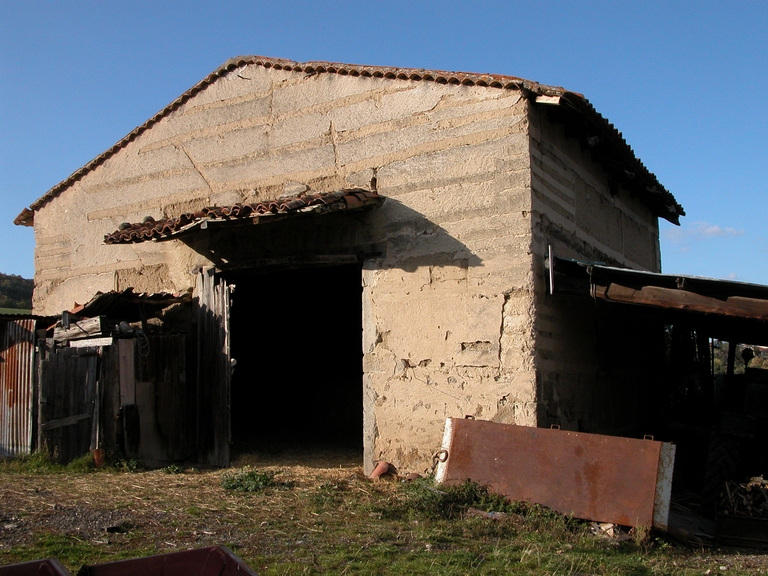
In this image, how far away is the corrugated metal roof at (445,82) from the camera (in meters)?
8.38

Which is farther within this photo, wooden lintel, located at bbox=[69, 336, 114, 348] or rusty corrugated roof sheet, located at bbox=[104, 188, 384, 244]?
wooden lintel, located at bbox=[69, 336, 114, 348]

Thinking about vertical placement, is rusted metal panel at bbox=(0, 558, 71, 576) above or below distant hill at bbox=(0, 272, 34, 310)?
below

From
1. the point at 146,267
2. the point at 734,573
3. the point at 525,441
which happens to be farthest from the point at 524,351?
the point at 146,267

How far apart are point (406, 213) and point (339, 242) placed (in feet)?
3.28

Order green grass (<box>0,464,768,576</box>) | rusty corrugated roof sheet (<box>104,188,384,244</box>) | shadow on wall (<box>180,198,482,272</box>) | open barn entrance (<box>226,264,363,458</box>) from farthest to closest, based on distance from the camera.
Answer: open barn entrance (<box>226,264,363,458</box>) < shadow on wall (<box>180,198,482,272</box>) < rusty corrugated roof sheet (<box>104,188,384,244</box>) < green grass (<box>0,464,768,576</box>)

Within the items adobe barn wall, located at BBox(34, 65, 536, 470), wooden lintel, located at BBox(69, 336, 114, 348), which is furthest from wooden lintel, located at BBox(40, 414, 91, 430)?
adobe barn wall, located at BBox(34, 65, 536, 470)

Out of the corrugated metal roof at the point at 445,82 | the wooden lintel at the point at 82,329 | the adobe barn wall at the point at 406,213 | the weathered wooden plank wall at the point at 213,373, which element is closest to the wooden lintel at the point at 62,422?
the wooden lintel at the point at 82,329

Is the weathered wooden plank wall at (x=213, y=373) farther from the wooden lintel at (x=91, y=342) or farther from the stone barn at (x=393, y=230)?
the wooden lintel at (x=91, y=342)

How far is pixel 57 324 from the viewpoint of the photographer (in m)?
9.58

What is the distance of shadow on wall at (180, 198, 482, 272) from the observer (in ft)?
28.3

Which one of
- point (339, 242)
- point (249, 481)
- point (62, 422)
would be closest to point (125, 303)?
point (62, 422)

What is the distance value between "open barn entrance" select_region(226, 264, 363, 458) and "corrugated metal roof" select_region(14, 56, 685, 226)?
11.7 feet

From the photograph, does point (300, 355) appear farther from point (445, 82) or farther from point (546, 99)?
point (546, 99)

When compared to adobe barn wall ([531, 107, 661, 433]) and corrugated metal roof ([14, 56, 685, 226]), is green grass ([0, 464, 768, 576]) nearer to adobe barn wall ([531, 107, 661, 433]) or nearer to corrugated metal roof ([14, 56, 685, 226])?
adobe barn wall ([531, 107, 661, 433])
